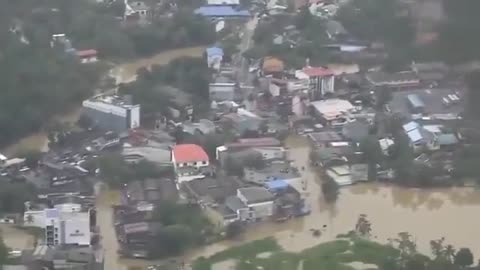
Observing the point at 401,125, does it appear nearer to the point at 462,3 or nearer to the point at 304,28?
the point at 304,28

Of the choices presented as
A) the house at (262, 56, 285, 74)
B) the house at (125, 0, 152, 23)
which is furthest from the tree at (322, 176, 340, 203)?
the house at (125, 0, 152, 23)

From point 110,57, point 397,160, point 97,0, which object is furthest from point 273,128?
point 97,0

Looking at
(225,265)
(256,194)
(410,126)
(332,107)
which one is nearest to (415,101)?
(410,126)

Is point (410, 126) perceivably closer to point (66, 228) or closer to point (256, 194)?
point (256, 194)

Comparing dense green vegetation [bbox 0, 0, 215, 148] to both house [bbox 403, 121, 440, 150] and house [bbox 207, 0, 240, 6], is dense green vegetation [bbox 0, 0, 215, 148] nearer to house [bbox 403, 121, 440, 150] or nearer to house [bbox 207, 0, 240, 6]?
house [bbox 207, 0, 240, 6]

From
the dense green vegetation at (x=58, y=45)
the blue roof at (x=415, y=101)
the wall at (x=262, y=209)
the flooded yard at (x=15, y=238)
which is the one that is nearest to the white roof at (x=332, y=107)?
the blue roof at (x=415, y=101)

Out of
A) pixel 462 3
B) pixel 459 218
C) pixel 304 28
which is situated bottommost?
pixel 459 218
